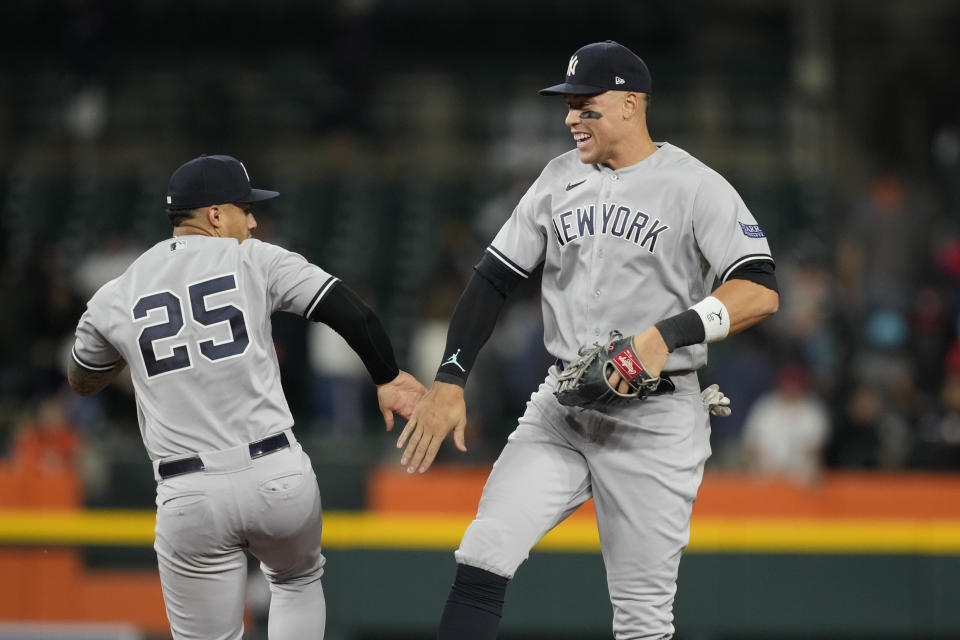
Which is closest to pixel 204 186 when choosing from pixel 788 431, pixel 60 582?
pixel 60 582

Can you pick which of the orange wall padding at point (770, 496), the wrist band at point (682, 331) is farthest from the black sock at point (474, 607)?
the orange wall padding at point (770, 496)

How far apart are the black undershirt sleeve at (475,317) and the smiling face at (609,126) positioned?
0.41 metres

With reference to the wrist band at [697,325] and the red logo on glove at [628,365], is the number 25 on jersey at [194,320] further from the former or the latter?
the wrist band at [697,325]

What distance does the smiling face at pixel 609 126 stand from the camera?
376 cm

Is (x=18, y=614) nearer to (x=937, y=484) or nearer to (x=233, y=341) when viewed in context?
(x=233, y=341)

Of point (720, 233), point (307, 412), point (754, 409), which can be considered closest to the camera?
point (720, 233)

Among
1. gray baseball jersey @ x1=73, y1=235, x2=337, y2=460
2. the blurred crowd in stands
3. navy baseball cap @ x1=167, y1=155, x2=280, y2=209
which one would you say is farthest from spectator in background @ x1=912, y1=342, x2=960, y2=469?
navy baseball cap @ x1=167, y1=155, x2=280, y2=209

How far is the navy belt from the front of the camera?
3.68 metres

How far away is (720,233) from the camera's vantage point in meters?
3.65

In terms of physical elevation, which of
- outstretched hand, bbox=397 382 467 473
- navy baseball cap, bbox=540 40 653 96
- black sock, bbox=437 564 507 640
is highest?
navy baseball cap, bbox=540 40 653 96

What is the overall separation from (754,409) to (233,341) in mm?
5365

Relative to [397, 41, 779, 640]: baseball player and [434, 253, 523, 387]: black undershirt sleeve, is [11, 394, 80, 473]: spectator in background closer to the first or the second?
[434, 253, 523, 387]: black undershirt sleeve

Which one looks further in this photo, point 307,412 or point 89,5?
point 89,5

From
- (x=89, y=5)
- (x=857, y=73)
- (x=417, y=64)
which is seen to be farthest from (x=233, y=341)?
(x=857, y=73)
